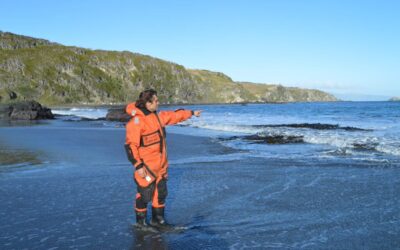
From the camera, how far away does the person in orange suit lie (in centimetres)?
592

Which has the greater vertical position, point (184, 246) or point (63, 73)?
point (63, 73)

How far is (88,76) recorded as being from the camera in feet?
495

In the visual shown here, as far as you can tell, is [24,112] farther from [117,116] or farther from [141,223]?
[141,223]

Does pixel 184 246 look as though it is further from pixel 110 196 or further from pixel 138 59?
pixel 138 59

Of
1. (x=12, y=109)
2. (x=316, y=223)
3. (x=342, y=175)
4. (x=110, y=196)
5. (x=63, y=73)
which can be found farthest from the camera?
(x=63, y=73)

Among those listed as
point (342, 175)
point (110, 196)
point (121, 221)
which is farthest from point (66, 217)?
point (342, 175)

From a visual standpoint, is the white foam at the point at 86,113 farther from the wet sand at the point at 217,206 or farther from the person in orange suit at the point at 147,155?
the person in orange suit at the point at 147,155

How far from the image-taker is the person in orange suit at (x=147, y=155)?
5.92 meters

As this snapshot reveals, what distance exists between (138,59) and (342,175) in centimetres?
17502

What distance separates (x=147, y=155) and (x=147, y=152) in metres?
0.04

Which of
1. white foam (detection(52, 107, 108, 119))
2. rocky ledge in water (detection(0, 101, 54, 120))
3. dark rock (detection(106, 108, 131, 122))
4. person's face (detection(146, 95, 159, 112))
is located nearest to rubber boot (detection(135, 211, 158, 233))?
person's face (detection(146, 95, 159, 112))

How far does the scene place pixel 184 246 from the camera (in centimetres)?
529

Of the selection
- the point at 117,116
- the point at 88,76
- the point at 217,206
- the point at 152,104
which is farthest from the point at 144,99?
the point at 88,76

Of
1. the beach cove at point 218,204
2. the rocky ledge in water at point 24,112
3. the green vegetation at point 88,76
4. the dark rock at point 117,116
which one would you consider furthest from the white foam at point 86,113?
the green vegetation at point 88,76
